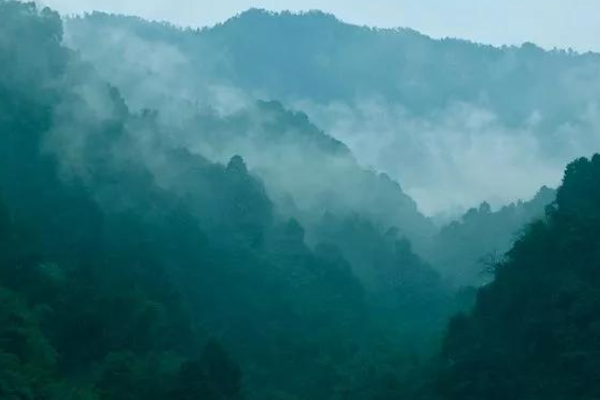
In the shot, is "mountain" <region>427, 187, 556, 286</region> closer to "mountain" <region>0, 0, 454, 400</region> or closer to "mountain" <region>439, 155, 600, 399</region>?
"mountain" <region>0, 0, 454, 400</region>

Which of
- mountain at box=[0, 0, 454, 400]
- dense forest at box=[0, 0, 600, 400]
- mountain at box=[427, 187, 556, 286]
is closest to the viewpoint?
dense forest at box=[0, 0, 600, 400]

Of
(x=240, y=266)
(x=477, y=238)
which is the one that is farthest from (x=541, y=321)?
(x=477, y=238)

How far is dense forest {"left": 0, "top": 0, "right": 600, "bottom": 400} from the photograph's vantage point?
1547 inches

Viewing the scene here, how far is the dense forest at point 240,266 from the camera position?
39281mm

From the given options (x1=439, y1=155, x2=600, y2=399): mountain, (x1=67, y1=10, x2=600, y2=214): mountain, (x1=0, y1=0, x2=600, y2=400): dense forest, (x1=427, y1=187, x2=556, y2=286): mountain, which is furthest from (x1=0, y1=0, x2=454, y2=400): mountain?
(x1=67, y1=10, x2=600, y2=214): mountain

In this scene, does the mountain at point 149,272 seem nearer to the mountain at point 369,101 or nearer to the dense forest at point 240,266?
the dense forest at point 240,266

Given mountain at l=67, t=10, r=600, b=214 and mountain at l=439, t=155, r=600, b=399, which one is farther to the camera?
mountain at l=67, t=10, r=600, b=214

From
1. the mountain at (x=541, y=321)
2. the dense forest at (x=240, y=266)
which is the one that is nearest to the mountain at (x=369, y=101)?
the dense forest at (x=240, y=266)

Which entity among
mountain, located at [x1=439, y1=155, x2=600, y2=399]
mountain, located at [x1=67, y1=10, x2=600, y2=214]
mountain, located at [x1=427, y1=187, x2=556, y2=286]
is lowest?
mountain, located at [x1=439, y1=155, x2=600, y2=399]

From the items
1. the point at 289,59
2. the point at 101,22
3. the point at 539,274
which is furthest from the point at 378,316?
the point at 289,59

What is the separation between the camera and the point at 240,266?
210 feet

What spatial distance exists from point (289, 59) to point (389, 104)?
73.8 ft

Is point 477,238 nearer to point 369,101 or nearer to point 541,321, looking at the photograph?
point 541,321

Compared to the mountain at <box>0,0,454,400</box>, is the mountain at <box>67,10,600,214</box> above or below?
above
